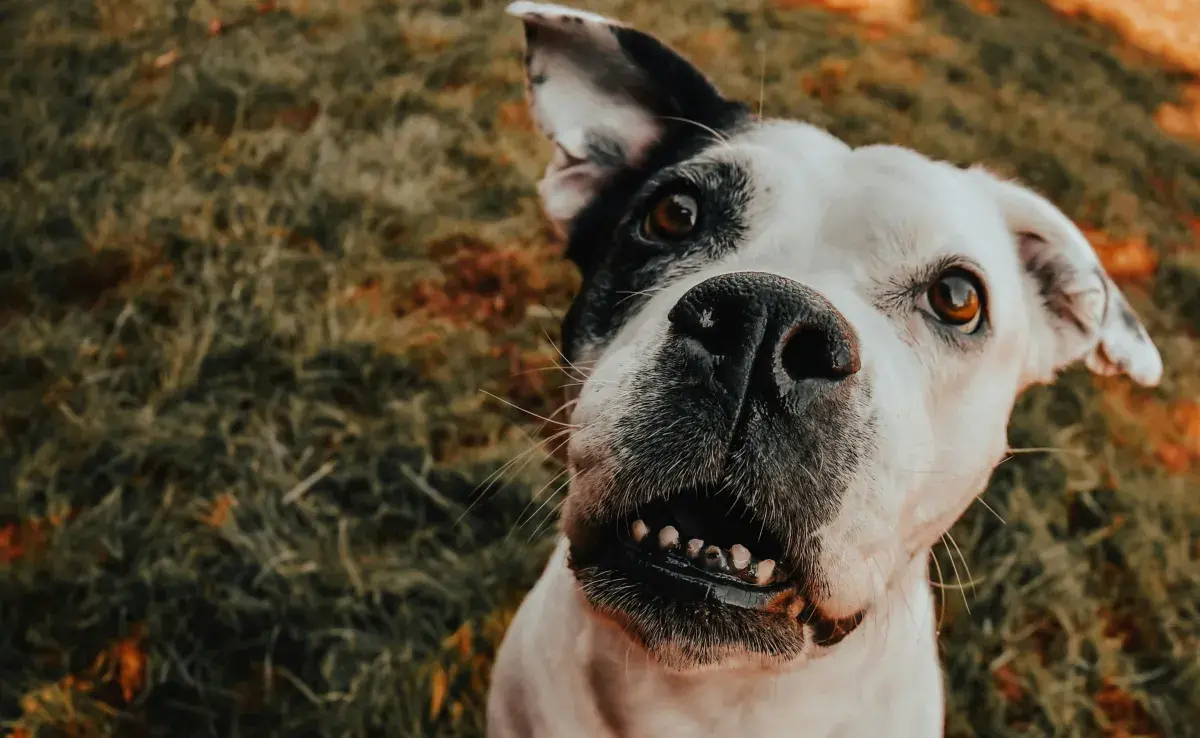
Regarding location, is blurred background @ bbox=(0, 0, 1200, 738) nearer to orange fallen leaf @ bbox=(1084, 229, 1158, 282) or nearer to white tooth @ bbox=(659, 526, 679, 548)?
orange fallen leaf @ bbox=(1084, 229, 1158, 282)

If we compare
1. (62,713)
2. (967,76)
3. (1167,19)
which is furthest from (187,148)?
(1167,19)

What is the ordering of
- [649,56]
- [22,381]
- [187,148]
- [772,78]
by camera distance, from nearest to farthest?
[649,56]
[22,381]
[187,148]
[772,78]

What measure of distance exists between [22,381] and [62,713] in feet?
4.42

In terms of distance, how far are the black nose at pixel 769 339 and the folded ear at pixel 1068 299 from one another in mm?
897

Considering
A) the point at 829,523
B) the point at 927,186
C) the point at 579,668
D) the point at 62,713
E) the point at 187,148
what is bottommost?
the point at 62,713

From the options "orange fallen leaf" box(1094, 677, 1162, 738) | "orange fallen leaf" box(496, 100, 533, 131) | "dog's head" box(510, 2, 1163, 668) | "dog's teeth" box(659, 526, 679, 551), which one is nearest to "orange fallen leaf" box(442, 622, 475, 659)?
"dog's head" box(510, 2, 1163, 668)

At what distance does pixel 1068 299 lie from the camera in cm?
209

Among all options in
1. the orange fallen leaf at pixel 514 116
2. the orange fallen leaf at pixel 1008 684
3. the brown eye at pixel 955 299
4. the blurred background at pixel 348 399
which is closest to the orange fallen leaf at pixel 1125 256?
the blurred background at pixel 348 399

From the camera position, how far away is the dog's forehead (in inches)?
66.8

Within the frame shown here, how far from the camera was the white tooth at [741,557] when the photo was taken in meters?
1.45

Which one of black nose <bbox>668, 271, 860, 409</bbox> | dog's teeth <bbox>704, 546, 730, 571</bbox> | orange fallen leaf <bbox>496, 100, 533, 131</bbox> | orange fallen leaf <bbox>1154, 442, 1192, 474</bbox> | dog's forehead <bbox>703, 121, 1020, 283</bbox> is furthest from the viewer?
orange fallen leaf <bbox>496, 100, 533, 131</bbox>

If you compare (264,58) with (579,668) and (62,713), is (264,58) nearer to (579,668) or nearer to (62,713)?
(62,713)

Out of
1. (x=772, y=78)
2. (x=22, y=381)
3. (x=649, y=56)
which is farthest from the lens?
(x=772, y=78)

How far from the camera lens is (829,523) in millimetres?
1398
